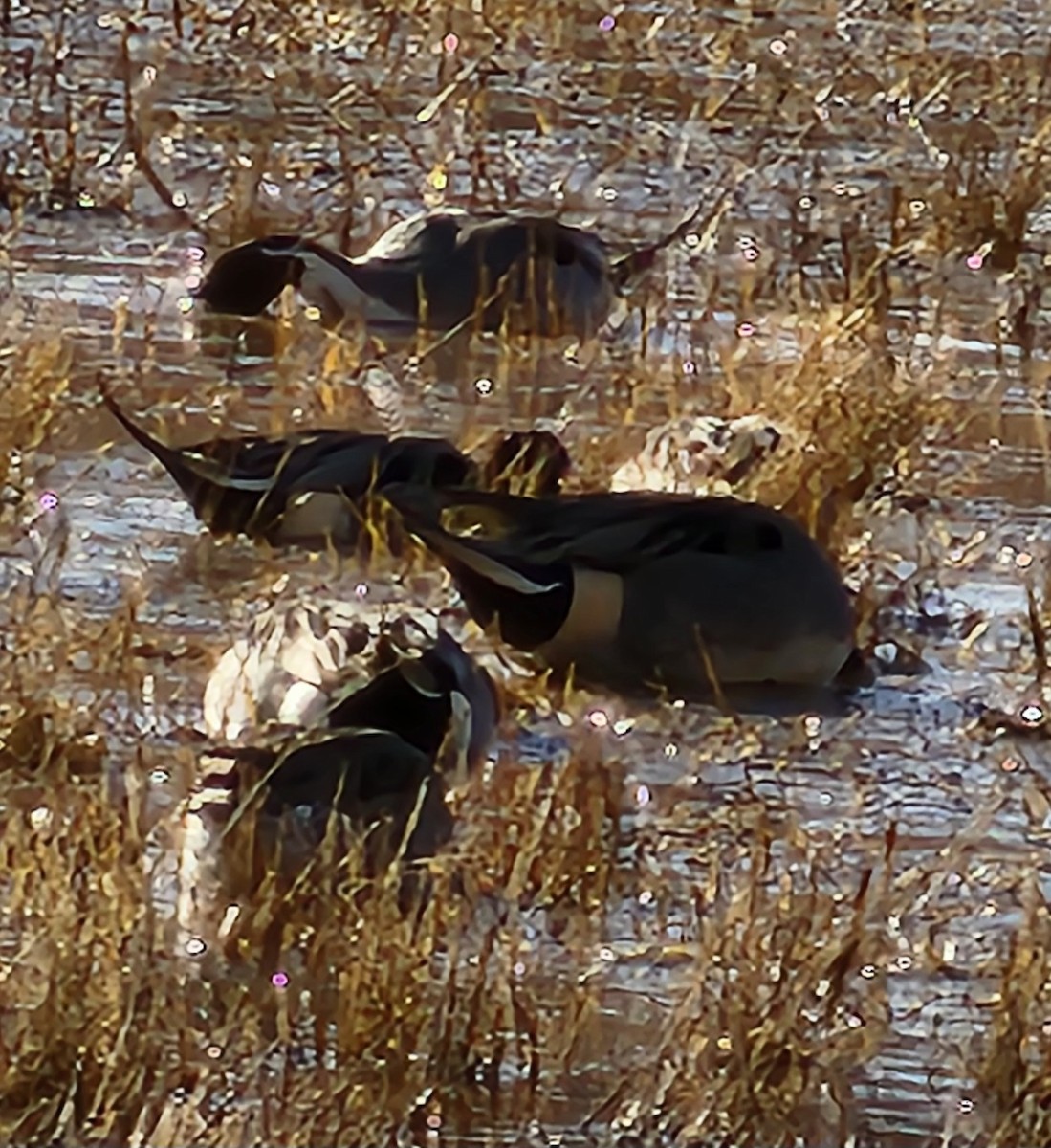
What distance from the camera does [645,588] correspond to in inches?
68.8

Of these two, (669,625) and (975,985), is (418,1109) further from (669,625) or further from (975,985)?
(669,625)

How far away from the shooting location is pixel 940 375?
2373 millimetres

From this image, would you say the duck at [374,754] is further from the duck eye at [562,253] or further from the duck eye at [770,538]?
the duck eye at [562,253]

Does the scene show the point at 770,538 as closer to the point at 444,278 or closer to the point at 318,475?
the point at 318,475

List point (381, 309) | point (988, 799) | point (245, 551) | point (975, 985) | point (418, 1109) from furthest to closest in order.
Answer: point (381, 309), point (245, 551), point (988, 799), point (975, 985), point (418, 1109)

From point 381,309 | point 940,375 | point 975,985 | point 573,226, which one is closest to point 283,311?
point 381,309

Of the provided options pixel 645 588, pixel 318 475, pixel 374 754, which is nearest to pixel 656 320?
pixel 318 475

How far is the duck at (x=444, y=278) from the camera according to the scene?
232 centimetres

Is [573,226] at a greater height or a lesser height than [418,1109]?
greater

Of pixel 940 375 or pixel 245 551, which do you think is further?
pixel 940 375

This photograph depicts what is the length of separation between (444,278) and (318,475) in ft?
1.53

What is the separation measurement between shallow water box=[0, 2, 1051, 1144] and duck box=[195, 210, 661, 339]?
0.12 feet

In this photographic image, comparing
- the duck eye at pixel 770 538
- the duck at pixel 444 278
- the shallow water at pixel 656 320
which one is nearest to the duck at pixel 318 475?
the shallow water at pixel 656 320

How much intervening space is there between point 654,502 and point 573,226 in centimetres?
84
